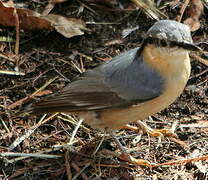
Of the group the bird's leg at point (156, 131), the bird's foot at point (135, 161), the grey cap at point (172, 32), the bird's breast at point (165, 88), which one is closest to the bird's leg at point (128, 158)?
the bird's foot at point (135, 161)

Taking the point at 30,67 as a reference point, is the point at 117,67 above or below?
above

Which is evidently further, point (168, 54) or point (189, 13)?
point (189, 13)

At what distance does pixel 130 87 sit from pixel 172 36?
68 cm

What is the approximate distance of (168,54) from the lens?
4734 mm

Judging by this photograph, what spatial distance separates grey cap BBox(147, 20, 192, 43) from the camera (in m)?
4.58

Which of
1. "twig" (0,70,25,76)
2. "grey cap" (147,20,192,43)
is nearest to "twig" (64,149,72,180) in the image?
"twig" (0,70,25,76)

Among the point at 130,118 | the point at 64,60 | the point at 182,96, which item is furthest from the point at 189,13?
the point at 130,118

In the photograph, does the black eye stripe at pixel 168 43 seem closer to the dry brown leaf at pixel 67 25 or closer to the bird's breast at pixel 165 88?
the bird's breast at pixel 165 88

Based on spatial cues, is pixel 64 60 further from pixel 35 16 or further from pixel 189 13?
pixel 189 13

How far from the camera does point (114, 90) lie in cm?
504

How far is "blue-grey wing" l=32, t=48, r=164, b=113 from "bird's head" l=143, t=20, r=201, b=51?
357 mm

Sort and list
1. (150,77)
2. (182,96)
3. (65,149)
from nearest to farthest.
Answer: (150,77) → (65,149) → (182,96)

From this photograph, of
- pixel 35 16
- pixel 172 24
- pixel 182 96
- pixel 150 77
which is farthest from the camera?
pixel 35 16

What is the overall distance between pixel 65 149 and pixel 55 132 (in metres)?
0.26
